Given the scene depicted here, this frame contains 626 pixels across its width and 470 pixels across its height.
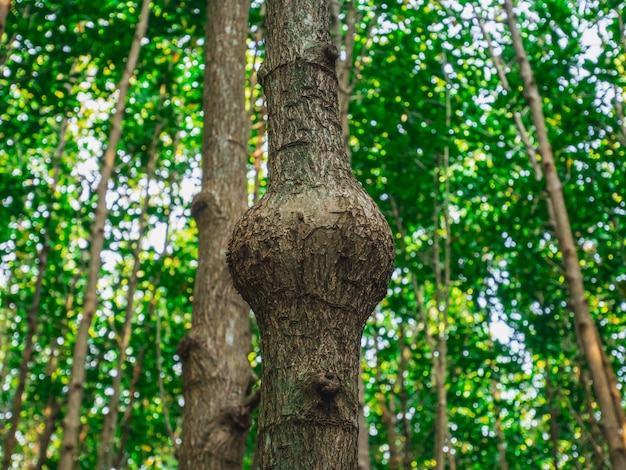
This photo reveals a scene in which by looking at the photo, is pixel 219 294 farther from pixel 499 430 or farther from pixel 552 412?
pixel 499 430

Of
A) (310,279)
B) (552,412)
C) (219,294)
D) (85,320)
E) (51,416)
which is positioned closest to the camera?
(310,279)

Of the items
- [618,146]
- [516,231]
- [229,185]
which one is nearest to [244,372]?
[229,185]

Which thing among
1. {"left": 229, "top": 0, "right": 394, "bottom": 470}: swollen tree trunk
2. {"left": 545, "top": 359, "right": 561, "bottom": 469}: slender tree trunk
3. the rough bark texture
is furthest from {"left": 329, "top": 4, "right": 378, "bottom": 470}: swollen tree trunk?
{"left": 545, "top": 359, "right": 561, "bottom": 469}: slender tree trunk

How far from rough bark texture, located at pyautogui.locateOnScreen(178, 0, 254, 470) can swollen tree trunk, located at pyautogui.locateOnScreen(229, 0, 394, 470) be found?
2.69 meters

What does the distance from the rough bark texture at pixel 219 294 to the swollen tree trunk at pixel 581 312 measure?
256cm

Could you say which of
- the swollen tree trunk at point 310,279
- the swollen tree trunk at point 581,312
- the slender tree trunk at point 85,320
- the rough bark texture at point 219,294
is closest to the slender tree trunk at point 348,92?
the rough bark texture at point 219,294

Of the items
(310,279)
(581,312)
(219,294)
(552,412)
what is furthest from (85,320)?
(552,412)

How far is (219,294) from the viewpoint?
4.97 meters

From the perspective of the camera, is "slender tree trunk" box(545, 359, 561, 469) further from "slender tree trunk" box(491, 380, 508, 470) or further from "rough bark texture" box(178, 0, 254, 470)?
"rough bark texture" box(178, 0, 254, 470)

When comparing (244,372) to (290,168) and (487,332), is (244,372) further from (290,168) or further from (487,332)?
(487,332)

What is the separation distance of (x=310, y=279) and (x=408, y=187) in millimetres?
8730

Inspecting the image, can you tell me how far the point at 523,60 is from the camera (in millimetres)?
6598

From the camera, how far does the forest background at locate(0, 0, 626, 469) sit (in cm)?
886

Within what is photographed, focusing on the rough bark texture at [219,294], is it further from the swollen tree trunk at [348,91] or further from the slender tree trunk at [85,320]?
the slender tree trunk at [85,320]
